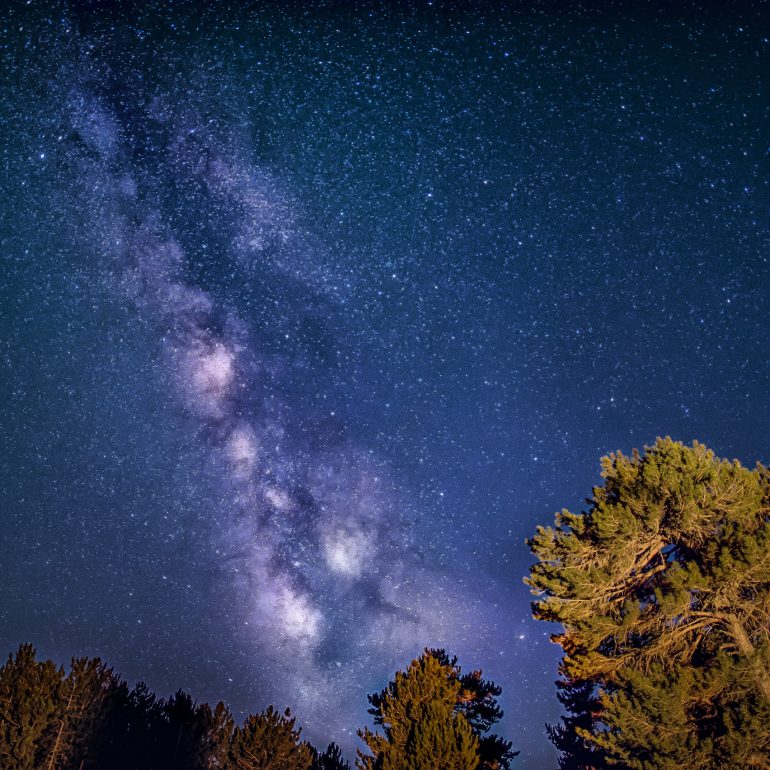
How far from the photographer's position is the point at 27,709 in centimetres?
1855

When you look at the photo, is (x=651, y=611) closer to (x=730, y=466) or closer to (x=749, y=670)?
(x=749, y=670)

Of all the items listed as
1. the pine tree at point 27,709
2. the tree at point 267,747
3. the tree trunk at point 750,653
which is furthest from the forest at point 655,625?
the pine tree at point 27,709

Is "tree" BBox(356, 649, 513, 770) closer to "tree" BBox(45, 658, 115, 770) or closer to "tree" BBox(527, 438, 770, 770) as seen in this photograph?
"tree" BBox(527, 438, 770, 770)

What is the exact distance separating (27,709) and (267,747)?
9.40 m

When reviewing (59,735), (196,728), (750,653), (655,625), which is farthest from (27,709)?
(750,653)

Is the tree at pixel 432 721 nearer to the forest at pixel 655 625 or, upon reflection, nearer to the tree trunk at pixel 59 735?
the forest at pixel 655 625

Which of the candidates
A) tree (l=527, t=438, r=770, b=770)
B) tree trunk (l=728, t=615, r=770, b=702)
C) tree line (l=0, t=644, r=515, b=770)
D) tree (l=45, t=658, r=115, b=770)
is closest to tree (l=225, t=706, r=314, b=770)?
tree line (l=0, t=644, r=515, b=770)

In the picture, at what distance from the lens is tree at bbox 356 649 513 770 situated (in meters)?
11.2

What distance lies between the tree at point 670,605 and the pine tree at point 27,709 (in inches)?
787

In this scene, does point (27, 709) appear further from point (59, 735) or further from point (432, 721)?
point (432, 721)

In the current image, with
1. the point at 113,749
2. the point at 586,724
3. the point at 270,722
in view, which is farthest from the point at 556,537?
the point at 113,749

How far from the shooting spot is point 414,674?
14.0 metres

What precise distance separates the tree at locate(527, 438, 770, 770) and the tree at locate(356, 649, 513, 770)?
3017 mm

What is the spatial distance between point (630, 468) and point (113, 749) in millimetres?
26345
